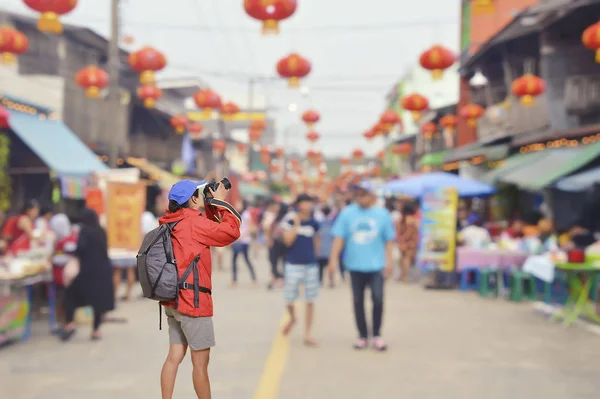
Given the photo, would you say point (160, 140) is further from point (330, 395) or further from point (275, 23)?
point (330, 395)

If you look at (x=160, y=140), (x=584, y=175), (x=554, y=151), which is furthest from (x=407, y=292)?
(x=160, y=140)

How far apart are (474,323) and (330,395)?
16.6ft

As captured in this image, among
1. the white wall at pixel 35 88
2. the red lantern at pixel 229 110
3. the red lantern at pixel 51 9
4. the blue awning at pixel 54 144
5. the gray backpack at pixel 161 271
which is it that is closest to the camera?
the gray backpack at pixel 161 271

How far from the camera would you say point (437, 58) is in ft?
38.5

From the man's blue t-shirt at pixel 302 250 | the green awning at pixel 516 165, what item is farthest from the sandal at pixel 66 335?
the green awning at pixel 516 165

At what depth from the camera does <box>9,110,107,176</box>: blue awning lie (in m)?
19.0

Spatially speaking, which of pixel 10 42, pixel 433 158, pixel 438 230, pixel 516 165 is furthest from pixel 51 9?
pixel 433 158

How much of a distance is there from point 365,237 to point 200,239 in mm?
4187

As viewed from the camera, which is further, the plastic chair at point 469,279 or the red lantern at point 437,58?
the plastic chair at point 469,279

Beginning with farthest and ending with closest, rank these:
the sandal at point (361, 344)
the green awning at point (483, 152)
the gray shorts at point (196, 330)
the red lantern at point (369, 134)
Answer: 1. the red lantern at point (369, 134)
2. the green awning at point (483, 152)
3. the sandal at point (361, 344)
4. the gray shorts at point (196, 330)

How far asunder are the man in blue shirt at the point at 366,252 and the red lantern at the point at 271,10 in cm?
222

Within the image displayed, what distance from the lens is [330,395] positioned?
6.07 m

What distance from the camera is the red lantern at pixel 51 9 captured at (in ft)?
26.6

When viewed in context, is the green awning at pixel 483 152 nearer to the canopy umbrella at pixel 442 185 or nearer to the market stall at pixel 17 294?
the canopy umbrella at pixel 442 185
